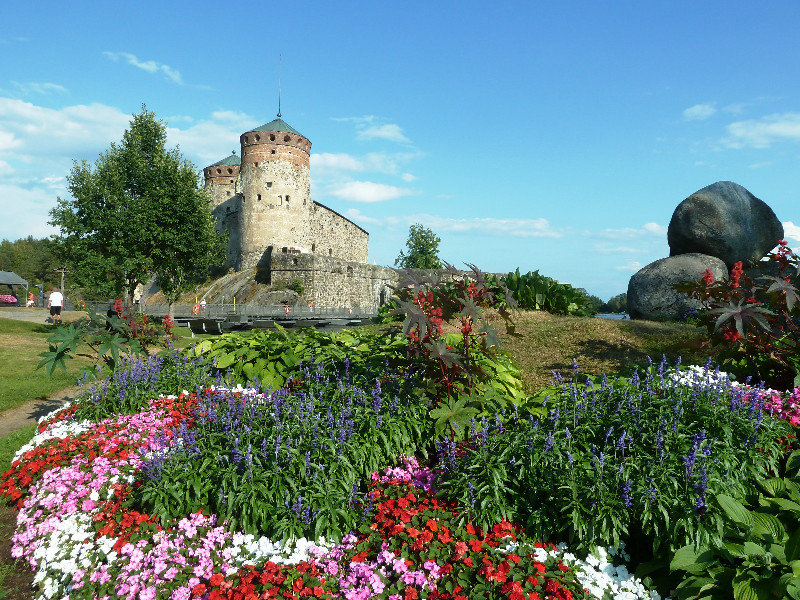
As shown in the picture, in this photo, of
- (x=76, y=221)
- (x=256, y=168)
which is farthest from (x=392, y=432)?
(x=256, y=168)

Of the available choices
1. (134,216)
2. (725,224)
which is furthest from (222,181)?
(725,224)

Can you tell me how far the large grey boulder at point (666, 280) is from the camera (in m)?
11.9

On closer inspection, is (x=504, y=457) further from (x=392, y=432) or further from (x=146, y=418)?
(x=146, y=418)

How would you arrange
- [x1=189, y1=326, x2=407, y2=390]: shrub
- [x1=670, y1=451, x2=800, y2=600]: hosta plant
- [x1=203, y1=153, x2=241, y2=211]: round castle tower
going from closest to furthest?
[x1=670, y1=451, x2=800, y2=600]: hosta plant, [x1=189, y1=326, x2=407, y2=390]: shrub, [x1=203, y1=153, x2=241, y2=211]: round castle tower

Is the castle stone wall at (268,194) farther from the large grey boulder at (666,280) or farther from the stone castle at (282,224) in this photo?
the large grey boulder at (666,280)

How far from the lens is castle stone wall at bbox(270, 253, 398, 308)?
128 feet

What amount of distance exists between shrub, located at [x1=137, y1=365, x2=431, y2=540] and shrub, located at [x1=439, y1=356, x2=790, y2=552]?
71cm

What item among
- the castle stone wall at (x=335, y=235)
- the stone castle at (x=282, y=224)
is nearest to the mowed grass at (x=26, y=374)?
the stone castle at (x=282, y=224)

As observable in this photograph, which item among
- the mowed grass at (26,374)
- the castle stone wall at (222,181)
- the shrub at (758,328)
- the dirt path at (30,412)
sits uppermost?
the castle stone wall at (222,181)

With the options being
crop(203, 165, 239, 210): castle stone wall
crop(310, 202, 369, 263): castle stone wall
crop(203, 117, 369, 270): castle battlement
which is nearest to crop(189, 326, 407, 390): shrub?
crop(203, 117, 369, 270): castle battlement

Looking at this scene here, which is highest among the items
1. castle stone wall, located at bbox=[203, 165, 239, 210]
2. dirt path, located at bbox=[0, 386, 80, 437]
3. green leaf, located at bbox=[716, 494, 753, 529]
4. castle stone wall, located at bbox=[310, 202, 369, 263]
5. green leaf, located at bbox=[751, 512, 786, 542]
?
castle stone wall, located at bbox=[203, 165, 239, 210]

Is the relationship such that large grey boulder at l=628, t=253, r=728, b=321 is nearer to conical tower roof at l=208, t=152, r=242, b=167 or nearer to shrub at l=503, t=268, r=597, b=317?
shrub at l=503, t=268, r=597, b=317

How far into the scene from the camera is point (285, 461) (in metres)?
3.91

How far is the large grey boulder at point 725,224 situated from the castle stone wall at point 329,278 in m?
25.5
